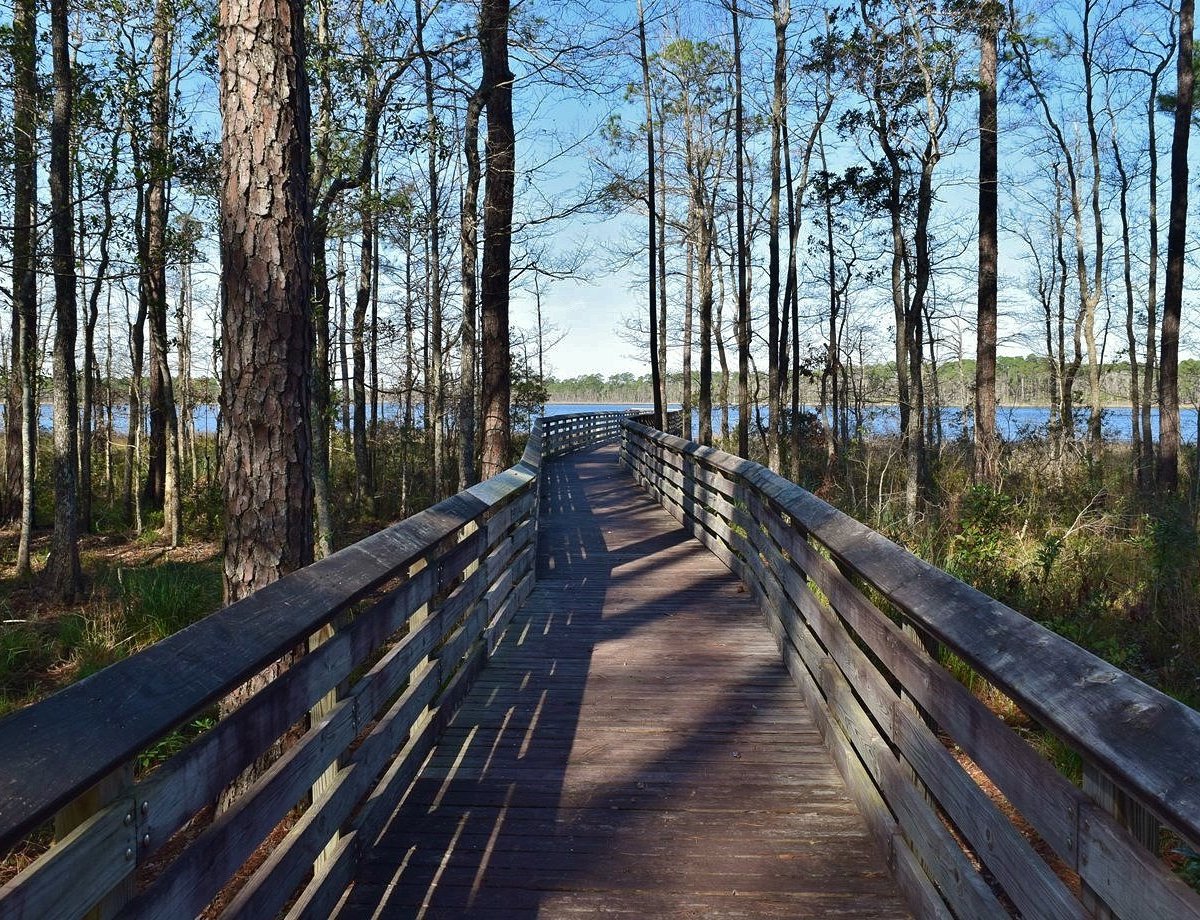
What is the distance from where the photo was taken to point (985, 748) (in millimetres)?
2061

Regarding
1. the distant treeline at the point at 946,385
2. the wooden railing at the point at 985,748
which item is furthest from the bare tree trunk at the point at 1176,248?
the wooden railing at the point at 985,748

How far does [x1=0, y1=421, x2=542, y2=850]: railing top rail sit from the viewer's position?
3.99 ft

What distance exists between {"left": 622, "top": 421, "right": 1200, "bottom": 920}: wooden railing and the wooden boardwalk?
0.24 m

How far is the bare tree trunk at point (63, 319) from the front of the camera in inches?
404

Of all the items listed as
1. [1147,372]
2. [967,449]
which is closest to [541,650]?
[967,449]

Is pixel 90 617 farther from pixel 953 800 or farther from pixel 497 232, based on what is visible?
pixel 953 800

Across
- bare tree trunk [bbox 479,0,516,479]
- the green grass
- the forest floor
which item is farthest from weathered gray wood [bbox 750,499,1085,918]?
bare tree trunk [bbox 479,0,516,479]

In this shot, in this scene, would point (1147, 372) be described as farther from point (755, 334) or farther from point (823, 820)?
point (823, 820)

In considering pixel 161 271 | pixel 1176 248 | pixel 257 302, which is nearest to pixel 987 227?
pixel 1176 248

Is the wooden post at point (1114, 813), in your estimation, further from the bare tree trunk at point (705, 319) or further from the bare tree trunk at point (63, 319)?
the bare tree trunk at point (705, 319)

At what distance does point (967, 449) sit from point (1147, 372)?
575 inches

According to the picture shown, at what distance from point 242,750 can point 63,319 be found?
37.6 feet

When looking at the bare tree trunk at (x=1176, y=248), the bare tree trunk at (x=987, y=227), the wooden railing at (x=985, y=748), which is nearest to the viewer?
the wooden railing at (x=985, y=748)

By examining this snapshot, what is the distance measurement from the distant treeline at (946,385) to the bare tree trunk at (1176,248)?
126 inches
